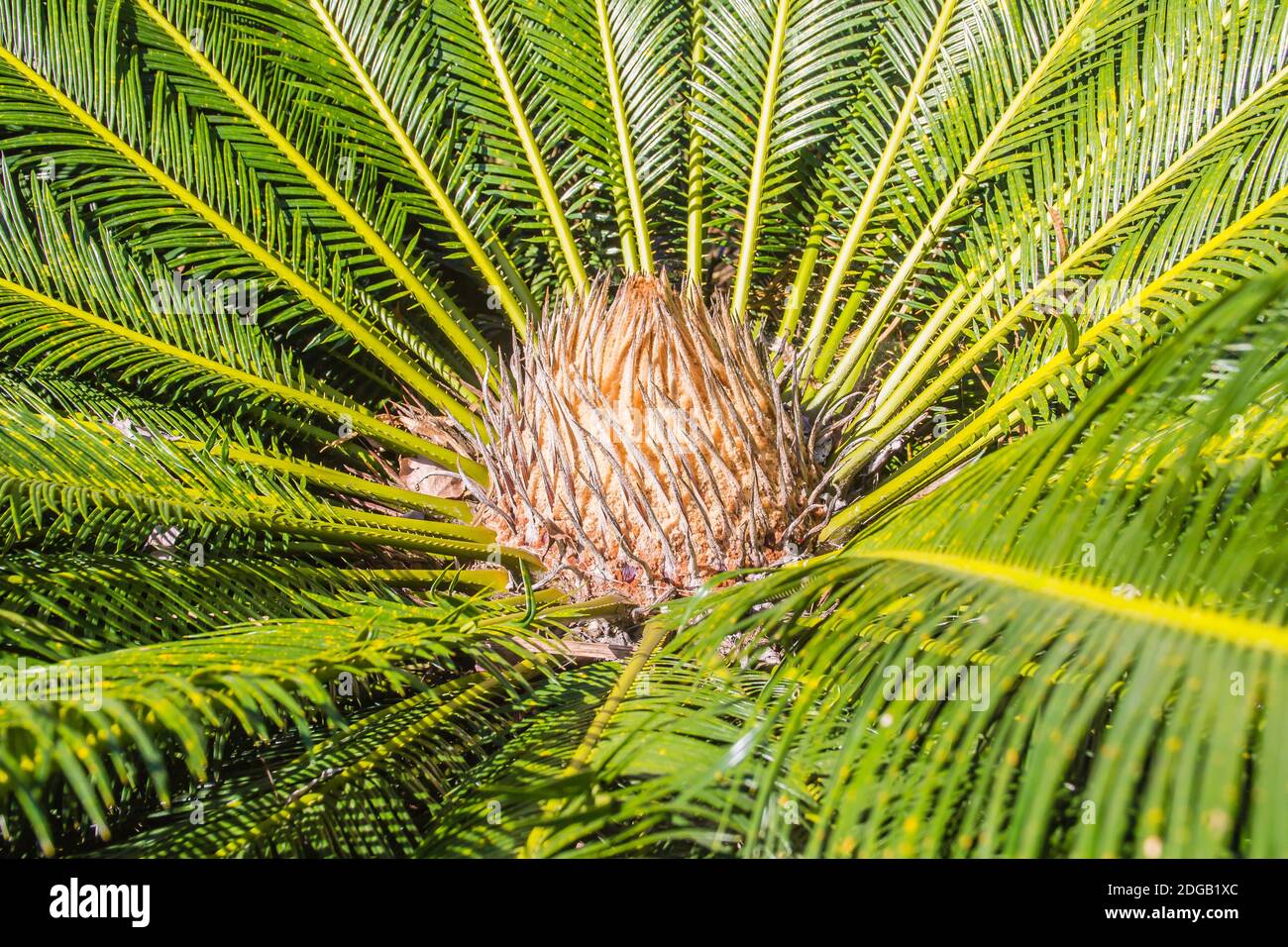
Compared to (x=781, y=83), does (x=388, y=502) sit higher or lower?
lower

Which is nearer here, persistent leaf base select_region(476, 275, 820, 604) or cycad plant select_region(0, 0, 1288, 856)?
cycad plant select_region(0, 0, 1288, 856)

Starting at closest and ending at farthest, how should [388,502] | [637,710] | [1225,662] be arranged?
[1225,662] → [637,710] → [388,502]

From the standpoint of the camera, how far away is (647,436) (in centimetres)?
220

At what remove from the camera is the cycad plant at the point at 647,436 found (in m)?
1.18

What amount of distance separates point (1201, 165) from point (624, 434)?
1.53m

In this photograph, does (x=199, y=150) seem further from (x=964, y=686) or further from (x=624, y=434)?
(x=964, y=686)

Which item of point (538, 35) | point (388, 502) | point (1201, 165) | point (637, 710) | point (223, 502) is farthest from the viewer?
point (538, 35)

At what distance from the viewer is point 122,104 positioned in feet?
8.17

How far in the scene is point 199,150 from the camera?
254 cm

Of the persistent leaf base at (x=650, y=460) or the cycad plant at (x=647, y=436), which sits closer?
the cycad plant at (x=647, y=436)

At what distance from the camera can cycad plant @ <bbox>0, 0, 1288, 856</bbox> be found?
3.86ft
